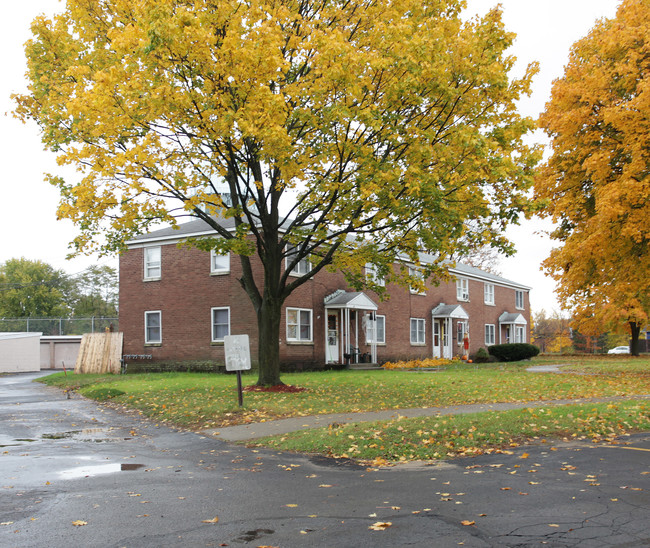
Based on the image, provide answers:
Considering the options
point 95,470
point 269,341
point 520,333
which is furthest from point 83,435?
point 520,333

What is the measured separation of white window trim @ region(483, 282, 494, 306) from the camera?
47.1 metres

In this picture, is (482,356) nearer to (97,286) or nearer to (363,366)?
(363,366)

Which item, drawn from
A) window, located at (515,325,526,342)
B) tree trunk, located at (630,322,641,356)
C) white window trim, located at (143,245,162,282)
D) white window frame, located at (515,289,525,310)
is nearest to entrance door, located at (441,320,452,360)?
window, located at (515,325,526,342)

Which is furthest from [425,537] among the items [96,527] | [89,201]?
[89,201]

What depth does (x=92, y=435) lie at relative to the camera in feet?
38.6

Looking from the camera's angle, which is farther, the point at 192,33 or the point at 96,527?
the point at 192,33

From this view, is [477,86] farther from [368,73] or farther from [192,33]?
[192,33]

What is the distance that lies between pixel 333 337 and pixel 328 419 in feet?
59.6

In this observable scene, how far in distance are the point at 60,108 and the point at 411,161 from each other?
9.18 metres

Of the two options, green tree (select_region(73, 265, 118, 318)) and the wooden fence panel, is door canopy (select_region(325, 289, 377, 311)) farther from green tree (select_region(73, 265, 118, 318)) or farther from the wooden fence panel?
green tree (select_region(73, 265, 118, 318))

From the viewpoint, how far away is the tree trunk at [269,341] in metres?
17.5

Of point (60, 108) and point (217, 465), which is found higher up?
point (60, 108)

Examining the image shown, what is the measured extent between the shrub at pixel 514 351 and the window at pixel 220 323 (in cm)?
2165

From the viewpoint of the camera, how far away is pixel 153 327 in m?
30.2
